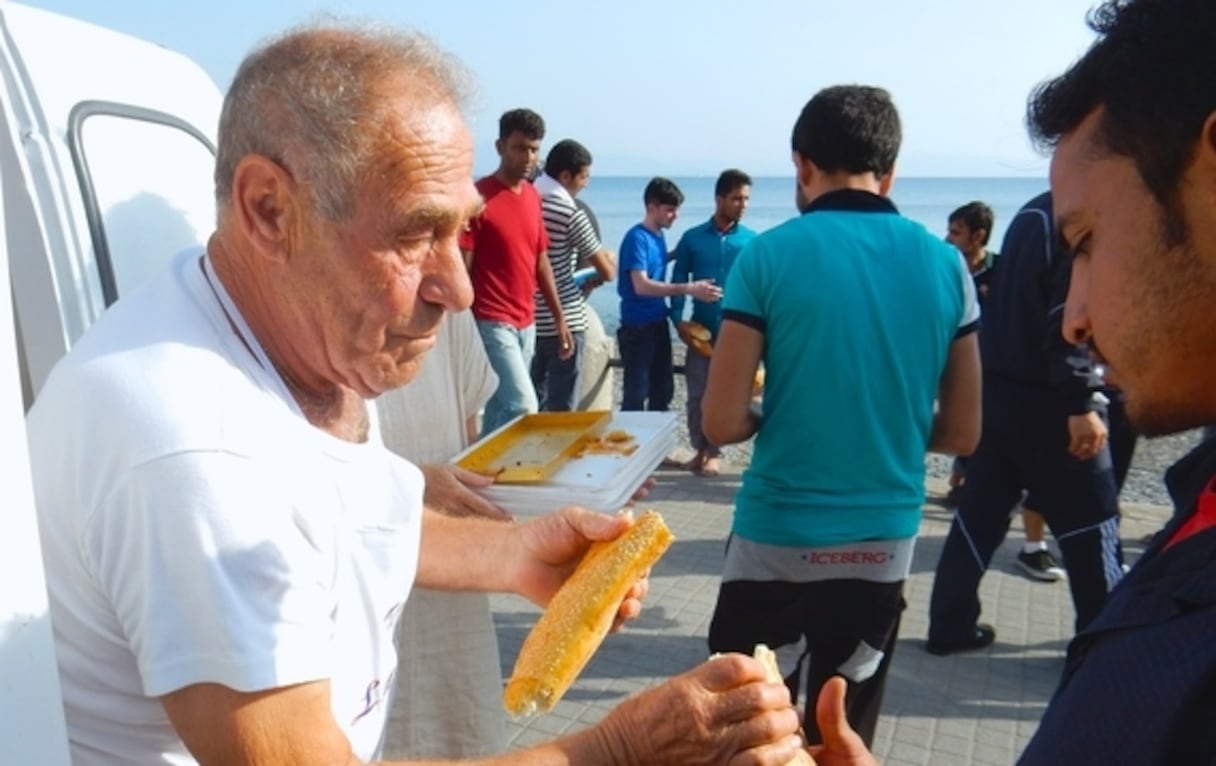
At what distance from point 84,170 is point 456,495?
1.12 meters

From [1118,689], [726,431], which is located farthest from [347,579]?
[726,431]

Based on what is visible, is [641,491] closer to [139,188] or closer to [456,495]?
[456,495]

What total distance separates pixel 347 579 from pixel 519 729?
2.82 m

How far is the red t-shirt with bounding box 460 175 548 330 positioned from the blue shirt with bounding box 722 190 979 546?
3.45 metres

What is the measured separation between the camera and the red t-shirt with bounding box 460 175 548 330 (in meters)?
6.30

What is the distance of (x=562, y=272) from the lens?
7.79 metres

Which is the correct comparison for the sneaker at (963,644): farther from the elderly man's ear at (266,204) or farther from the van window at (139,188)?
the elderly man's ear at (266,204)

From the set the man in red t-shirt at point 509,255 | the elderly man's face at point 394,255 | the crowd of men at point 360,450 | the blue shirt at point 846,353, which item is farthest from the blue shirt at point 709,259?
the elderly man's face at point 394,255

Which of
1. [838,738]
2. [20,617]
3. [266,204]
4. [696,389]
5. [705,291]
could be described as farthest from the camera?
[696,389]

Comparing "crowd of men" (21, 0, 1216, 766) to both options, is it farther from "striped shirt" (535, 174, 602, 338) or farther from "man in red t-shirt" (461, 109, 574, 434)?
"striped shirt" (535, 174, 602, 338)

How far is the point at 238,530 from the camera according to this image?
127 centimetres

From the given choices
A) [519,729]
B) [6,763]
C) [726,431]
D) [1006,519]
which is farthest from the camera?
[1006,519]

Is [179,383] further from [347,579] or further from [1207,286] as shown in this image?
[1207,286]

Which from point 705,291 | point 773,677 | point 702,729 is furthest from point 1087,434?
point 705,291
